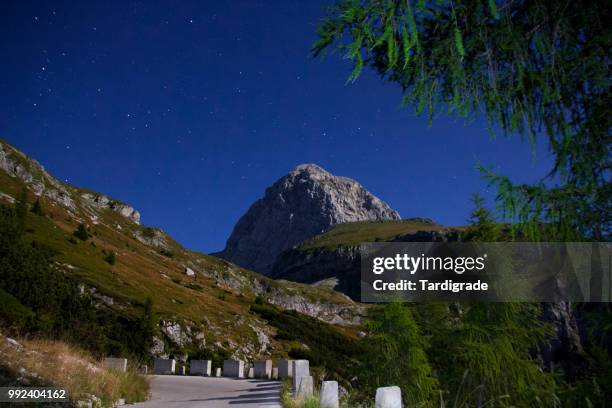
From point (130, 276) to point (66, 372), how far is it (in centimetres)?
6017

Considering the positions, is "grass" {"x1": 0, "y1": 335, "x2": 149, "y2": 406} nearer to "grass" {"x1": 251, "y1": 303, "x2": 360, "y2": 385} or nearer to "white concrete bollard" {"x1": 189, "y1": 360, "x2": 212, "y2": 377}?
"white concrete bollard" {"x1": 189, "y1": 360, "x2": 212, "y2": 377}

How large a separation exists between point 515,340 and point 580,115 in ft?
39.6

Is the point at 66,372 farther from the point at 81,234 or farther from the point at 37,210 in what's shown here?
the point at 37,210

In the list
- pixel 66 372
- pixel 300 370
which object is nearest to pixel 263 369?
pixel 300 370

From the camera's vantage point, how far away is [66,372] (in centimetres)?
1022

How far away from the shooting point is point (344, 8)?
515 cm

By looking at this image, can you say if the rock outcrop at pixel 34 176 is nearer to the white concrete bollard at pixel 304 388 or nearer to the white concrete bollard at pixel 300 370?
the white concrete bollard at pixel 300 370

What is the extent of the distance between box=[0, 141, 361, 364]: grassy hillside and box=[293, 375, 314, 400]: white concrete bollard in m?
41.8

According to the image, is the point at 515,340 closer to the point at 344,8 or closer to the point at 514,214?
the point at 514,214

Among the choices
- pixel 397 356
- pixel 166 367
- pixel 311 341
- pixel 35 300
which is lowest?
pixel 311 341

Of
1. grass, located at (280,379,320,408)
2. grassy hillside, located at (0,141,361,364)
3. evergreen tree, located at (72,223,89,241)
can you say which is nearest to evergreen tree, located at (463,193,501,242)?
grass, located at (280,379,320,408)

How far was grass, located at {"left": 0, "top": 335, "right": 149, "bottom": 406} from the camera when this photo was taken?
959cm

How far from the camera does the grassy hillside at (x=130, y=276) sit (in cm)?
5262

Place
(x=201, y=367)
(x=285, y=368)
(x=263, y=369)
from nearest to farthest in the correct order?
(x=285, y=368)
(x=263, y=369)
(x=201, y=367)
